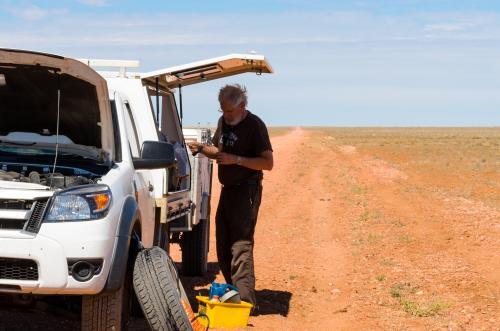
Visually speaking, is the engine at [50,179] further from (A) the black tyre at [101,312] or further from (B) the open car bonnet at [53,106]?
(A) the black tyre at [101,312]

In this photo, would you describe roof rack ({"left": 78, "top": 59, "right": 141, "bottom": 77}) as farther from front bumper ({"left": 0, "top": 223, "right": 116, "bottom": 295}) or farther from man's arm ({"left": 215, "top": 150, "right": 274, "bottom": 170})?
front bumper ({"left": 0, "top": 223, "right": 116, "bottom": 295})

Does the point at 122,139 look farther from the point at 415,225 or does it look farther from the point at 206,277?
the point at 415,225

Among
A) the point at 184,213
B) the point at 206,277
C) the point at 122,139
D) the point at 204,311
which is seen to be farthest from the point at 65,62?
the point at 206,277

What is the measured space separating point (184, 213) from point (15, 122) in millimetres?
2304

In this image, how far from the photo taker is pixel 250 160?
25.0ft

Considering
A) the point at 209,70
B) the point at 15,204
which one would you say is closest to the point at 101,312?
the point at 15,204

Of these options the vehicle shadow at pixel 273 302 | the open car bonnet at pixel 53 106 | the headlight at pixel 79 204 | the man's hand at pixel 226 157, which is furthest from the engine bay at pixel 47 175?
the vehicle shadow at pixel 273 302

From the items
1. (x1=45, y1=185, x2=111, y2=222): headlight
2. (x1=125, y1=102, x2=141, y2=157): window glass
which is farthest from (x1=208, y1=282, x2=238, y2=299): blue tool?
(x1=45, y1=185, x2=111, y2=222): headlight

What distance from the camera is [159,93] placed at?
870cm

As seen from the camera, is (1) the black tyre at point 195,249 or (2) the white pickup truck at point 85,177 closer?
(2) the white pickup truck at point 85,177

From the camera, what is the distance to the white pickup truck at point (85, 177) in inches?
198

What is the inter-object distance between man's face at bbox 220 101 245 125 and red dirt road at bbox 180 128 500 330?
1665 millimetres

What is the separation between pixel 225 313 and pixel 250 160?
127cm

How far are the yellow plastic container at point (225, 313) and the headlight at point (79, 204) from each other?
204 cm
